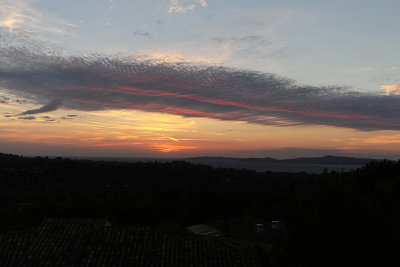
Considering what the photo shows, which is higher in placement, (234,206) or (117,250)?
(117,250)

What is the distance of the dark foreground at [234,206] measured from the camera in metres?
6.87

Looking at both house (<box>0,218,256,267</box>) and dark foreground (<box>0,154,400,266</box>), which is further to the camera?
house (<box>0,218,256,267</box>)

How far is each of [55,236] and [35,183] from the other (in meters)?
42.6

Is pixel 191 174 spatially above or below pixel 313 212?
below

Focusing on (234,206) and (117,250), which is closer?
(117,250)

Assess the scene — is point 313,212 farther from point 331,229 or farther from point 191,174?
point 191,174

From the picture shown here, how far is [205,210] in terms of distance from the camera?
142 ft

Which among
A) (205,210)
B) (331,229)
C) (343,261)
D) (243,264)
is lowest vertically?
(205,210)

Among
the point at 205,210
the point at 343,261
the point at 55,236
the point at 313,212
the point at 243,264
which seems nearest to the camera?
the point at 343,261

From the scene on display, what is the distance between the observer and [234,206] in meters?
45.5

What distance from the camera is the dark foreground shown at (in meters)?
6.87

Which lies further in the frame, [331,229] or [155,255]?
[155,255]

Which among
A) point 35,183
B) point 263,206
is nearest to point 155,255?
point 263,206

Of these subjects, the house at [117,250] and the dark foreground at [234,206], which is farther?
the house at [117,250]
